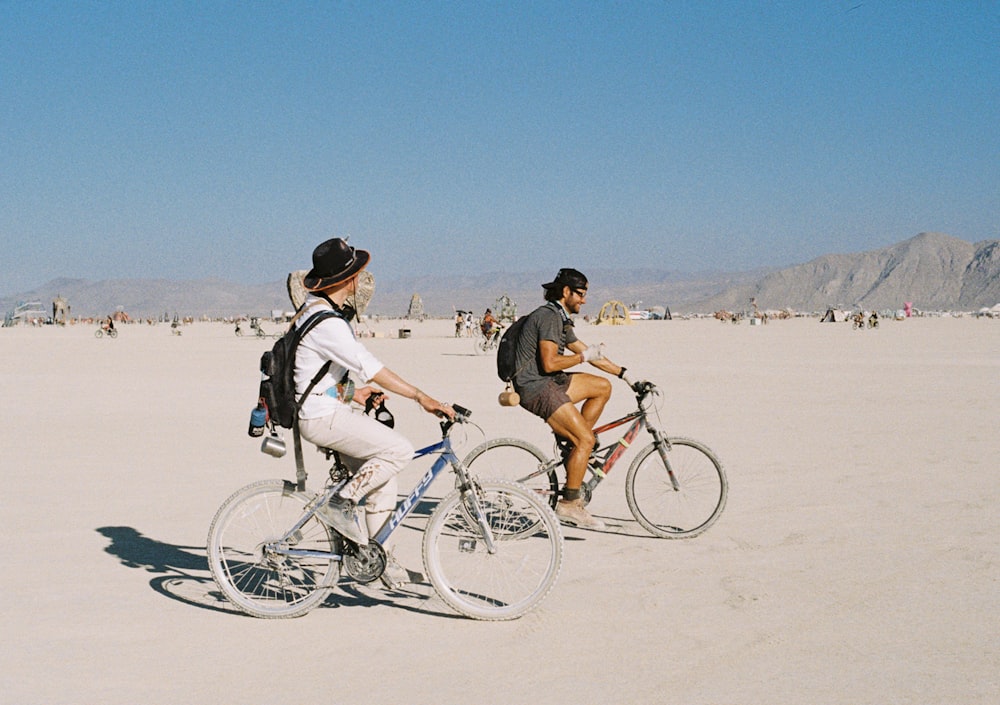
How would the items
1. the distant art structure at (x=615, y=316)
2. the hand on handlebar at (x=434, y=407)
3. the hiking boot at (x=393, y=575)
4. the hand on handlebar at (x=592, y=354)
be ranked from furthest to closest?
the distant art structure at (x=615, y=316) → the hand on handlebar at (x=592, y=354) → the hiking boot at (x=393, y=575) → the hand on handlebar at (x=434, y=407)

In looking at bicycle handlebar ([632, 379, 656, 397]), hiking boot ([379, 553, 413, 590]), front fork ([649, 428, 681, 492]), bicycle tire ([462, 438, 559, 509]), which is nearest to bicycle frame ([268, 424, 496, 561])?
hiking boot ([379, 553, 413, 590])

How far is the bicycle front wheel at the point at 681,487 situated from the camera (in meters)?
6.61

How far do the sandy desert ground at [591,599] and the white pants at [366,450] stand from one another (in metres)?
0.64

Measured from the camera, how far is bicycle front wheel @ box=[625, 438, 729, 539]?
6613 millimetres

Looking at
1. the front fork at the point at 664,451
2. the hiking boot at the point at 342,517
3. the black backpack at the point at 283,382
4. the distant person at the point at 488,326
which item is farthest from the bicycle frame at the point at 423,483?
the distant person at the point at 488,326

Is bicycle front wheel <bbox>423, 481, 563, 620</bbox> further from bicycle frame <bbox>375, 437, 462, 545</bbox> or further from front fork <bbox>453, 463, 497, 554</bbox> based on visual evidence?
bicycle frame <bbox>375, 437, 462, 545</bbox>

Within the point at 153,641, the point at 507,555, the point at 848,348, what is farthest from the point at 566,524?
the point at 848,348

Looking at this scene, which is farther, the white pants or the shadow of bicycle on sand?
the shadow of bicycle on sand

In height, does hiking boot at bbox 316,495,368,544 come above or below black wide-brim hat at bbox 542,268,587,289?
below

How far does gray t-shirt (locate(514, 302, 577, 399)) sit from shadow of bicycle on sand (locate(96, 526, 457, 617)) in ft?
4.90

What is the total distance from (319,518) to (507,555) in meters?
1.06

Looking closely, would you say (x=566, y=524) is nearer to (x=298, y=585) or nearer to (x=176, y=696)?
(x=298, y=585)

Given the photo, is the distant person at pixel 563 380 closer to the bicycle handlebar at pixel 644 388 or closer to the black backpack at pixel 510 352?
the black backpack at pixel 510 352

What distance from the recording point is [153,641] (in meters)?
4.68
